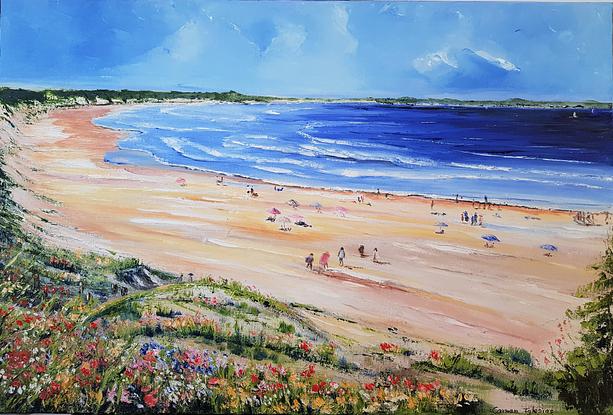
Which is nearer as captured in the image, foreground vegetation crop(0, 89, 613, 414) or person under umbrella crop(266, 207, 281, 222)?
foreground vegetation crop(0, 89, 613, 414)

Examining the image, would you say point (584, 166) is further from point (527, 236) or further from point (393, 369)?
point (393, 369)

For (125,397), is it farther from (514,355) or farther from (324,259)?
(514,355)

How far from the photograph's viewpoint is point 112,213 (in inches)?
98.5

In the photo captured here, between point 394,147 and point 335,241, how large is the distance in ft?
1.62

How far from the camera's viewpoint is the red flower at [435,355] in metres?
2.33

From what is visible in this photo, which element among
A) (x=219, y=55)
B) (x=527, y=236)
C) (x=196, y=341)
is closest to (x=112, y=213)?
(x=196, y=341)

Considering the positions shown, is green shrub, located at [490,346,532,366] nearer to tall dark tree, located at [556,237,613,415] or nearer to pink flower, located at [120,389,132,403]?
tall dark tree, located at [556,237,613,415]

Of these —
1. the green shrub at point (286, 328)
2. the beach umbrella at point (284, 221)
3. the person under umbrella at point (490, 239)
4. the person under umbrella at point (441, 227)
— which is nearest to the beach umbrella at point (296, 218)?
the beach umbrella at point (284, 221)

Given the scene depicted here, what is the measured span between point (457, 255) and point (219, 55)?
4.41ft

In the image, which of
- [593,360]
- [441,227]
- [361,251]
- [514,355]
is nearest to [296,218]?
[361,251]

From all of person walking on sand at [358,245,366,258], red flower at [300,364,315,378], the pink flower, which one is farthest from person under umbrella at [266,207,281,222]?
the pink flower

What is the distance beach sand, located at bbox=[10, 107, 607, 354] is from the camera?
7.70 ft

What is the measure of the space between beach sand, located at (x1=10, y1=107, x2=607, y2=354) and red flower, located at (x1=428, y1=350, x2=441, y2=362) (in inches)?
2.3

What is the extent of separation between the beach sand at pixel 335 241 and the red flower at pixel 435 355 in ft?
0.19
